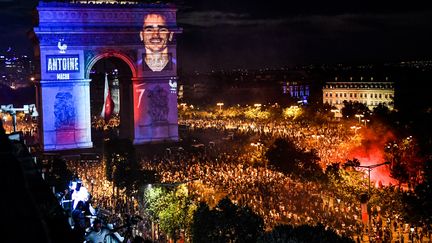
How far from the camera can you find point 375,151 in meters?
32.7

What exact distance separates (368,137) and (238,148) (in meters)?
7.09

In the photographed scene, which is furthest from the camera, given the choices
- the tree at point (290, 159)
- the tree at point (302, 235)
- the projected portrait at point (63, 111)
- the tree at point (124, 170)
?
the projected portrait at point (63, 111)

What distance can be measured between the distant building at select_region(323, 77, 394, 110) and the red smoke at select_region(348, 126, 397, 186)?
118 ft

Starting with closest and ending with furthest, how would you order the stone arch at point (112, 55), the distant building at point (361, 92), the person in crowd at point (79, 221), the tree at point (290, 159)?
1. the person in crowd at point (79, 221)
2. the tree at point (290, 159)
3. the stone arch at point (112, 55)
4. the distant building at point (361, 92)

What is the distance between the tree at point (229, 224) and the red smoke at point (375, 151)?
13.2 metres

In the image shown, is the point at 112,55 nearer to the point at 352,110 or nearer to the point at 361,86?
the point at 352,110

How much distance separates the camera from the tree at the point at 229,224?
14602 mm

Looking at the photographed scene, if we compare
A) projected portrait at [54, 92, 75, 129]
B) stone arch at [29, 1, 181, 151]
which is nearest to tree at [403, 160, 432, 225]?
stone arch at [29, 1, 181, 151]

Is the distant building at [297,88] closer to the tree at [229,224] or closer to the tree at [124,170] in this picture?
the tree at [124,170]

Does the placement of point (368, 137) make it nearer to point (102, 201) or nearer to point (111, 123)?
→ point (102, 201)

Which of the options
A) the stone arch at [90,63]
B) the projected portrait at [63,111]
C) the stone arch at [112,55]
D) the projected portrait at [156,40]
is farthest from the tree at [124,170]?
the projected portrait at [156,40]

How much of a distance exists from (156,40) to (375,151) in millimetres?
12698

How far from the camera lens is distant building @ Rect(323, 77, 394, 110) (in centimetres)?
7656

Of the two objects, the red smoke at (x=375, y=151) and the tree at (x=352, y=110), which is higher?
the tree at (x=352, y=110)
